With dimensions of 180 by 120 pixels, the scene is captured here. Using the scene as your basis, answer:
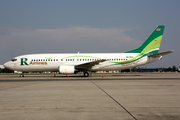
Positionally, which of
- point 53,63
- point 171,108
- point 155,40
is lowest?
point 171,108

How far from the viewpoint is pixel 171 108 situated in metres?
5.07

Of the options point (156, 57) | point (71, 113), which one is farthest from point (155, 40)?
point (71, 113)

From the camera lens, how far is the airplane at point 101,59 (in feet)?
84.1

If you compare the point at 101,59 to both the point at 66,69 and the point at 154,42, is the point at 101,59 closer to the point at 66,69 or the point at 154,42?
the point at 66,69

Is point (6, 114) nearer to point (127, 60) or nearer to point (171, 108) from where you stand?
point (171, 108)

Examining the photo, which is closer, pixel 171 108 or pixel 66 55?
pixel 171 108

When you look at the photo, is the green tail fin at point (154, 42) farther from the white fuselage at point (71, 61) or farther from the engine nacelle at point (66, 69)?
the engine nacelle at point (66, 69)

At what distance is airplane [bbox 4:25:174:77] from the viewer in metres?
25.6

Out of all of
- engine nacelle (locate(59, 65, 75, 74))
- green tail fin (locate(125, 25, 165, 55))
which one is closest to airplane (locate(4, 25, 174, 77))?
green tail fin (locate(125, 25, 165, 55))

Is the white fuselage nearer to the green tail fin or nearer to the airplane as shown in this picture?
the airplane

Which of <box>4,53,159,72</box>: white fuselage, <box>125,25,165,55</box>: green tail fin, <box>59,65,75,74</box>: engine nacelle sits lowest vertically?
<box>59,65,75,74</box>: engine nacelle

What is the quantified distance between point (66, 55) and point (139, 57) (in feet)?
37.6

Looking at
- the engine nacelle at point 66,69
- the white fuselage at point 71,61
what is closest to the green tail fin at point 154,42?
the white fuselage at point 71,61

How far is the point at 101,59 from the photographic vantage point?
84.6ft
